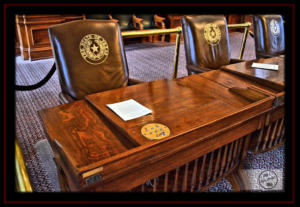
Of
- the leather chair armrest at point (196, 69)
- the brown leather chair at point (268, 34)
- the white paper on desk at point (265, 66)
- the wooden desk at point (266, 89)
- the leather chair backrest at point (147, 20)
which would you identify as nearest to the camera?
the wooden desk at point (266, 89)

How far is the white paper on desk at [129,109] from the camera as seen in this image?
1037 mm

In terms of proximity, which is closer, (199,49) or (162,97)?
(162,97)

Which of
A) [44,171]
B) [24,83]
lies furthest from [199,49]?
[24,83]

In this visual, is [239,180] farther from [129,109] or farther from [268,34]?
[268,34]

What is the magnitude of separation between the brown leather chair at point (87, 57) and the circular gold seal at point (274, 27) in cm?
192

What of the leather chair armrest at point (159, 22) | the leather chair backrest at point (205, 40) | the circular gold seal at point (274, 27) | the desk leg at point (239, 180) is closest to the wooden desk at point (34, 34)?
the leather chair armrest at point (159, 22)

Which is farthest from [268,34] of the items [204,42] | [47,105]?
[47,105]

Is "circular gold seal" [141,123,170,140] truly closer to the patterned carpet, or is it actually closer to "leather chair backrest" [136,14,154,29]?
the patterned carpet

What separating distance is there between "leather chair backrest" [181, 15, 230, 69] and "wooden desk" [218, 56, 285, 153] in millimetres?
360

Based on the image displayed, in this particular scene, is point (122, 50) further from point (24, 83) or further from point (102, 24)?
point (24, 83)

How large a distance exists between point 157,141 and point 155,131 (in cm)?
15

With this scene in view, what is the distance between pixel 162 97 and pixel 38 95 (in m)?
2.11

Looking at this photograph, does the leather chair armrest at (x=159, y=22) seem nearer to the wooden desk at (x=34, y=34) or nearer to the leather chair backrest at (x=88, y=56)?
the wooden desk at (x=34, y=34)

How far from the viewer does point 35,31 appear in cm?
418
